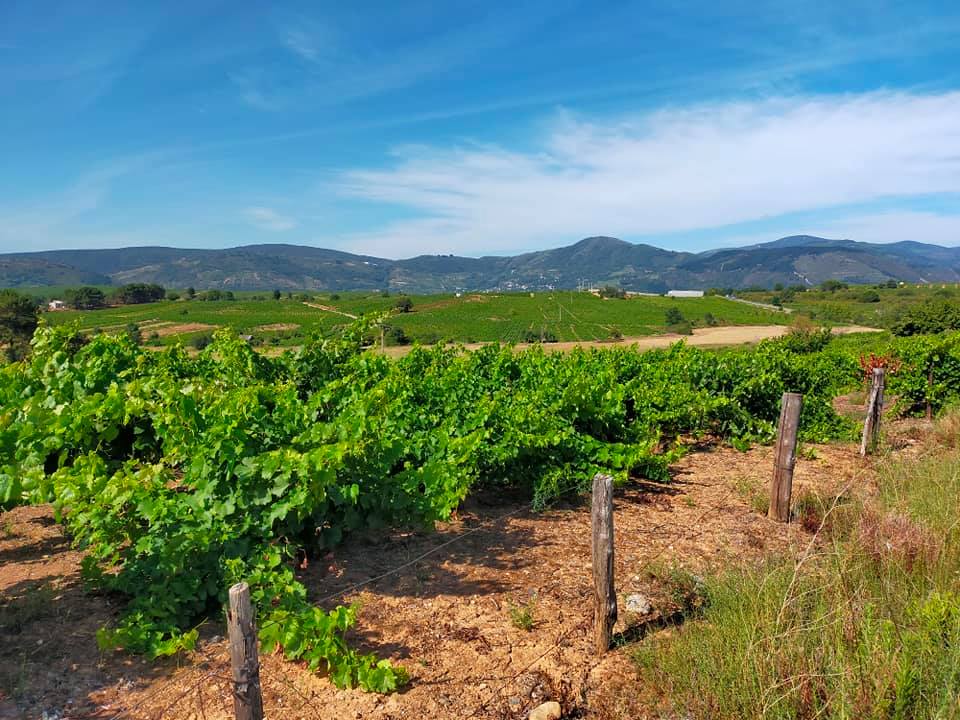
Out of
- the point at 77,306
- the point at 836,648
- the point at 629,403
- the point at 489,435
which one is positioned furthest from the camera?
the point at 77,306

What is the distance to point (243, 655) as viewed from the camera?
8.77 feet

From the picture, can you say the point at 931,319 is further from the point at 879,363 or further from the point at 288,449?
the point at 288,449

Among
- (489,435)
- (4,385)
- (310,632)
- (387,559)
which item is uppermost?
(4,385)

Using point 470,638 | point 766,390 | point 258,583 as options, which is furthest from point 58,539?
point 766,390

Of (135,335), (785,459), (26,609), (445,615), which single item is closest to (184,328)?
(135,335)

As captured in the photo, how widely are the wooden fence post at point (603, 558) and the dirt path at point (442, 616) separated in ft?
0.61

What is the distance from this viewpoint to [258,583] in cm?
395

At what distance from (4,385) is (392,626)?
4592 millimetres

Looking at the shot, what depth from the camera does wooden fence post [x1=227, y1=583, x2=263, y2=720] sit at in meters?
2.62

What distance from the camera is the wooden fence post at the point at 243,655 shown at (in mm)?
2621

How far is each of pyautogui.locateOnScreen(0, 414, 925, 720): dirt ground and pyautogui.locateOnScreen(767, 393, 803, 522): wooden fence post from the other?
7.2 inches

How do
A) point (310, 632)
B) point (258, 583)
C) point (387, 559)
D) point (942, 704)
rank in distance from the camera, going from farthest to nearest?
point (387, 559), point (258, 583), point (310, 632), point (942, 704)

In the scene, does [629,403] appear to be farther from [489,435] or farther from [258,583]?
[258,583]

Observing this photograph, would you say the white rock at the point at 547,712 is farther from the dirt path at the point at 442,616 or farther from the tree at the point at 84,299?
the tree at the point at 84,299
